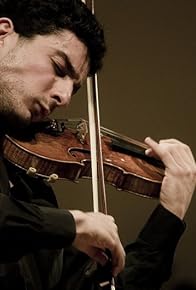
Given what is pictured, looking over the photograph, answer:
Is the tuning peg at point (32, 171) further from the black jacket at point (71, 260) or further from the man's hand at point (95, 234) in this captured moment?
the man's hand at point (95, 234)

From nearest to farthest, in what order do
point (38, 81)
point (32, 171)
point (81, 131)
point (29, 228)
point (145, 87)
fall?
point (29, 228) → point (32, 171) → point (38, 81) → point (81, 131) → point (145, 87)

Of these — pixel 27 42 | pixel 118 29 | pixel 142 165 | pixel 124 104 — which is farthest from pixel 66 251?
pixel 118 29

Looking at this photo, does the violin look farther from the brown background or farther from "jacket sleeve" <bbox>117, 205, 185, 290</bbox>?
the brown background

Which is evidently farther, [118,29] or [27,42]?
[118,29]

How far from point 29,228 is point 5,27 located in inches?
22.5

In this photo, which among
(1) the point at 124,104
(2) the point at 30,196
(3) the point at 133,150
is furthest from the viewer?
(1) the point at 124,104

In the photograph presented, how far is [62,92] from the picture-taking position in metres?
1.16

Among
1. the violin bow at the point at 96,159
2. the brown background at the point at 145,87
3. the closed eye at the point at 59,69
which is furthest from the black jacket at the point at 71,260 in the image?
the brown background at the point at 145,87

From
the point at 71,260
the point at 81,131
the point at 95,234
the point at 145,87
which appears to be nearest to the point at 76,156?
the point at 81,131

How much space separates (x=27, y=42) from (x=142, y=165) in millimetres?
370

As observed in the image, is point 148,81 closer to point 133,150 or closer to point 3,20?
point 133,150

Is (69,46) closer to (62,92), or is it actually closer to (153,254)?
(62,92)

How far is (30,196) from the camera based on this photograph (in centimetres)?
116

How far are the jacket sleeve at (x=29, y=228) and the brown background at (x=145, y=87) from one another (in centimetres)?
107
